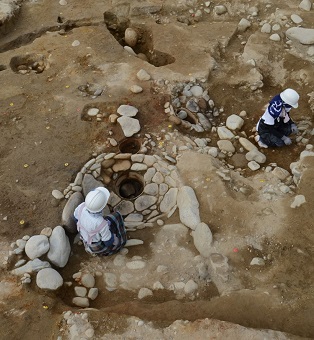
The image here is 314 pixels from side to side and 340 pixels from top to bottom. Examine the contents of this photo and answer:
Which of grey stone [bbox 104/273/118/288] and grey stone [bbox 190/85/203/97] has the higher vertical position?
grey stone [bbox 190/85/203/97]

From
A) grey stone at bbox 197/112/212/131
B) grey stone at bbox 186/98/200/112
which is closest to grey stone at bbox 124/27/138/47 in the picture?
grey stone at bbox 186/98/200/112

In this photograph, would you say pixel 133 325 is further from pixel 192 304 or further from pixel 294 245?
pixel 294 245

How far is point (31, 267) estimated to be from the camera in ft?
16.4

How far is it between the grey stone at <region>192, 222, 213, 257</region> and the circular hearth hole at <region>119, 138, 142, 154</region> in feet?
6.20

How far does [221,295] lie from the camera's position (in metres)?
4.73

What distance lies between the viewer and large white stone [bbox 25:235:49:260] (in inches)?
200

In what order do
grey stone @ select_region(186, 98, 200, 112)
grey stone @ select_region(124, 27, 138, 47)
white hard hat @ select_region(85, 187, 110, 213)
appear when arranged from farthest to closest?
grey stone @ select_region(124, 27, 138, 47) < grey stone @ select_region(186, 98, 200, 112) < white hard hat @ select_region(85, 187, 110, 213)

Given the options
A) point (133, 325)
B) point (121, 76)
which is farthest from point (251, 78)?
point (133, 325)

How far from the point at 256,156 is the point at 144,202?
1.99 m

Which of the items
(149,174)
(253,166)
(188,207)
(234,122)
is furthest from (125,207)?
(234,122)

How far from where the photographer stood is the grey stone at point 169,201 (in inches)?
229

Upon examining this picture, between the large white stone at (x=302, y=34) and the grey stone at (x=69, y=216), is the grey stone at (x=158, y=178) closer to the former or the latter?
the grey stone at (x=69, y=216)

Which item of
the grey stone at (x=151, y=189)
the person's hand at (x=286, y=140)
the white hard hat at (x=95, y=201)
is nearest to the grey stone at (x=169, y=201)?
the grey stone at (x=151, y=189)

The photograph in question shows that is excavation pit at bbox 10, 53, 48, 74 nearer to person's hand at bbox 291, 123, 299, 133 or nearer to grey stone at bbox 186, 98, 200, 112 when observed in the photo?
grey stone at bbox 186, 98, 200, 112
